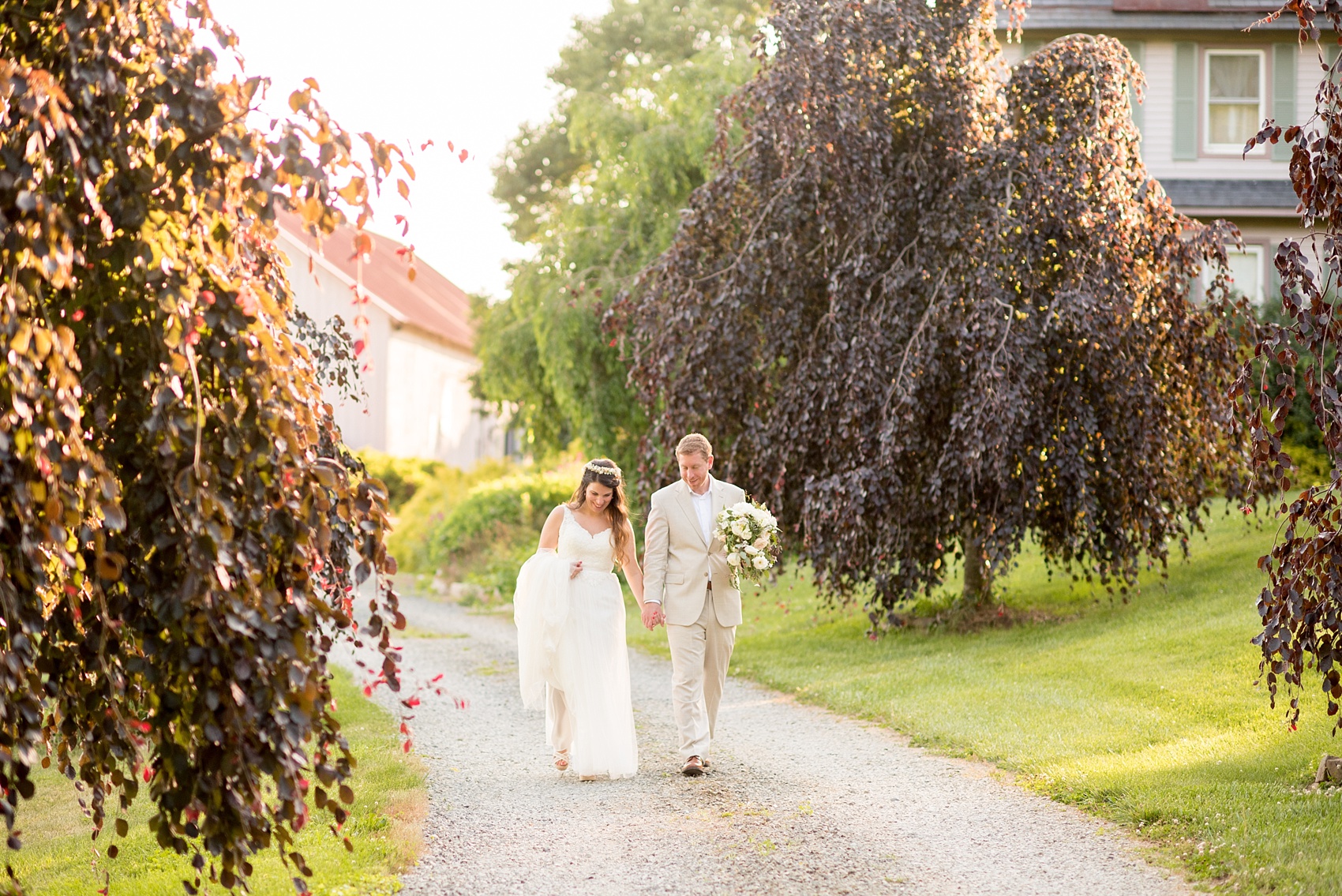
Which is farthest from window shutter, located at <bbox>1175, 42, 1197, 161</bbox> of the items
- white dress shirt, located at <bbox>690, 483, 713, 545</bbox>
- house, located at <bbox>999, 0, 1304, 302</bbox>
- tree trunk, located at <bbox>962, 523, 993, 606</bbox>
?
white dress shirt, located at <bbox>690, 483, 713, 545</bbox>

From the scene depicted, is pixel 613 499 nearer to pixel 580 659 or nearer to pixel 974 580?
pixel 580 659

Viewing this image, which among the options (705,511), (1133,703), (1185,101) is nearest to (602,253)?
(1185,101)

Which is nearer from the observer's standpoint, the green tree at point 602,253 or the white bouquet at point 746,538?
the white bouquet at point 746,538

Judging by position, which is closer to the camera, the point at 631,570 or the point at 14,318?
the point at 14,318

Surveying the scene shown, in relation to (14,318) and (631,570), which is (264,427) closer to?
(14,318)

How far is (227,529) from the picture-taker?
10.6 feet

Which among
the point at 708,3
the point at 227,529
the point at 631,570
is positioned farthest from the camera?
the point at 708,3

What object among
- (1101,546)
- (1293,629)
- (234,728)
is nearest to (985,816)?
(1293,629)

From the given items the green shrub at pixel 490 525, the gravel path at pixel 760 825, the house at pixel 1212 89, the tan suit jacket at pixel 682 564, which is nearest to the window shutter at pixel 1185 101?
the house at pixel 1212 89

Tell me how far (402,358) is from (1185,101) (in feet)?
61.8

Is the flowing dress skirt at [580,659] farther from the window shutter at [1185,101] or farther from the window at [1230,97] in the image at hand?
the window at [1230,97]

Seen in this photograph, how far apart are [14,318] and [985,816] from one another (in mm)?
4862

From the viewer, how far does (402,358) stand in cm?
3133

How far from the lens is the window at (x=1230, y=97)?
798 inches
